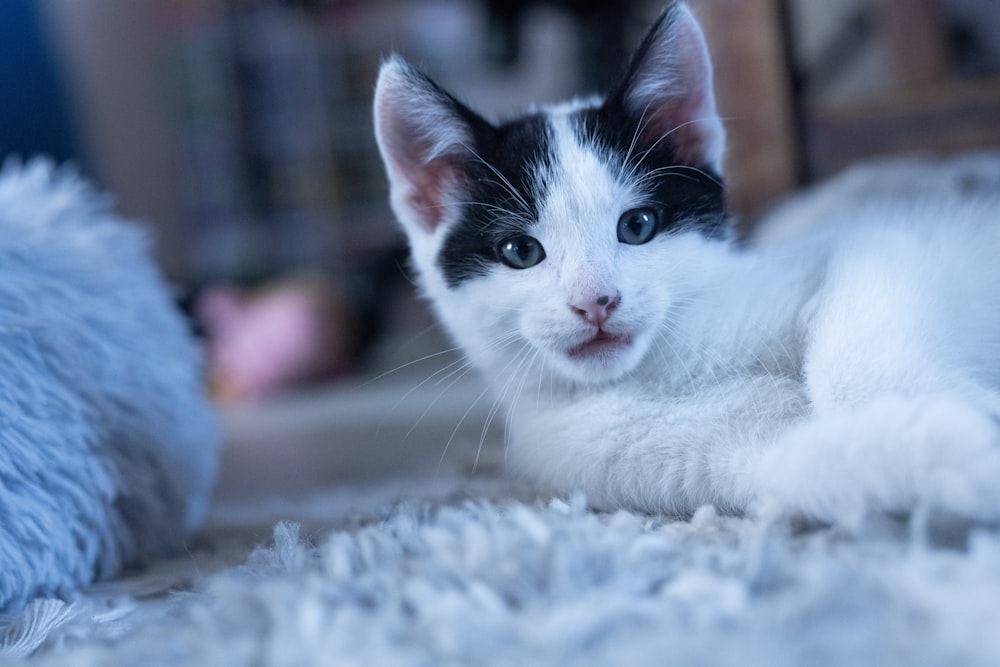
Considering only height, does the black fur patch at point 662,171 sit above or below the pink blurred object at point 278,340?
above

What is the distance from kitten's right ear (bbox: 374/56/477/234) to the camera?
1.03 m

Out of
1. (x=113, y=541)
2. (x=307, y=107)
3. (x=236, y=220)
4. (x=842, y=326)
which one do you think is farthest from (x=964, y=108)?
(x=236, y=220)

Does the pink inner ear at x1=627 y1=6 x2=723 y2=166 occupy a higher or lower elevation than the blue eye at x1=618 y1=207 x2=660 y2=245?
higher

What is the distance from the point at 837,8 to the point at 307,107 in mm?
2756

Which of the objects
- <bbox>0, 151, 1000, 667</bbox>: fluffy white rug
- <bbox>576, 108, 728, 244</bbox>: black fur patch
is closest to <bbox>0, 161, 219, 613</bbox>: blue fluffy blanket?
<bbox>0, 151, 1000, 667</bbox>: fluffy white rug

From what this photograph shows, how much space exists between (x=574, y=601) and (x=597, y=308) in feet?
1.21

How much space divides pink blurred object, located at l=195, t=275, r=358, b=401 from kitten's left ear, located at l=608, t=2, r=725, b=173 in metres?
2.21

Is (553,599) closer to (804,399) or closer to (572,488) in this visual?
(572,488)

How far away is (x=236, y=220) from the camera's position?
13.5ft

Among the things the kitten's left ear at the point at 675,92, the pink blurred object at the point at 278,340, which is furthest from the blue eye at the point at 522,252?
the pink blurred object at the point at 278,340

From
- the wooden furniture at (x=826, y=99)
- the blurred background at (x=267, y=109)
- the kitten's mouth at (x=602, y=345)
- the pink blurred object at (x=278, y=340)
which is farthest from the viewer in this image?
the blurred background at (x=267, y=109)

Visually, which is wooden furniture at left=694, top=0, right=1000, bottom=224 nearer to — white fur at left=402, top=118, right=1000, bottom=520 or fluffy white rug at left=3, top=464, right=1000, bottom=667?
white fur at left=402, top=118, right=1000, bottom=520

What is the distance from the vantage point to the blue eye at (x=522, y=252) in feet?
3.24

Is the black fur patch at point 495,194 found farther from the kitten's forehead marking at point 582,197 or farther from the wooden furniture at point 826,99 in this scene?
the wooden furniture at point 826,99
